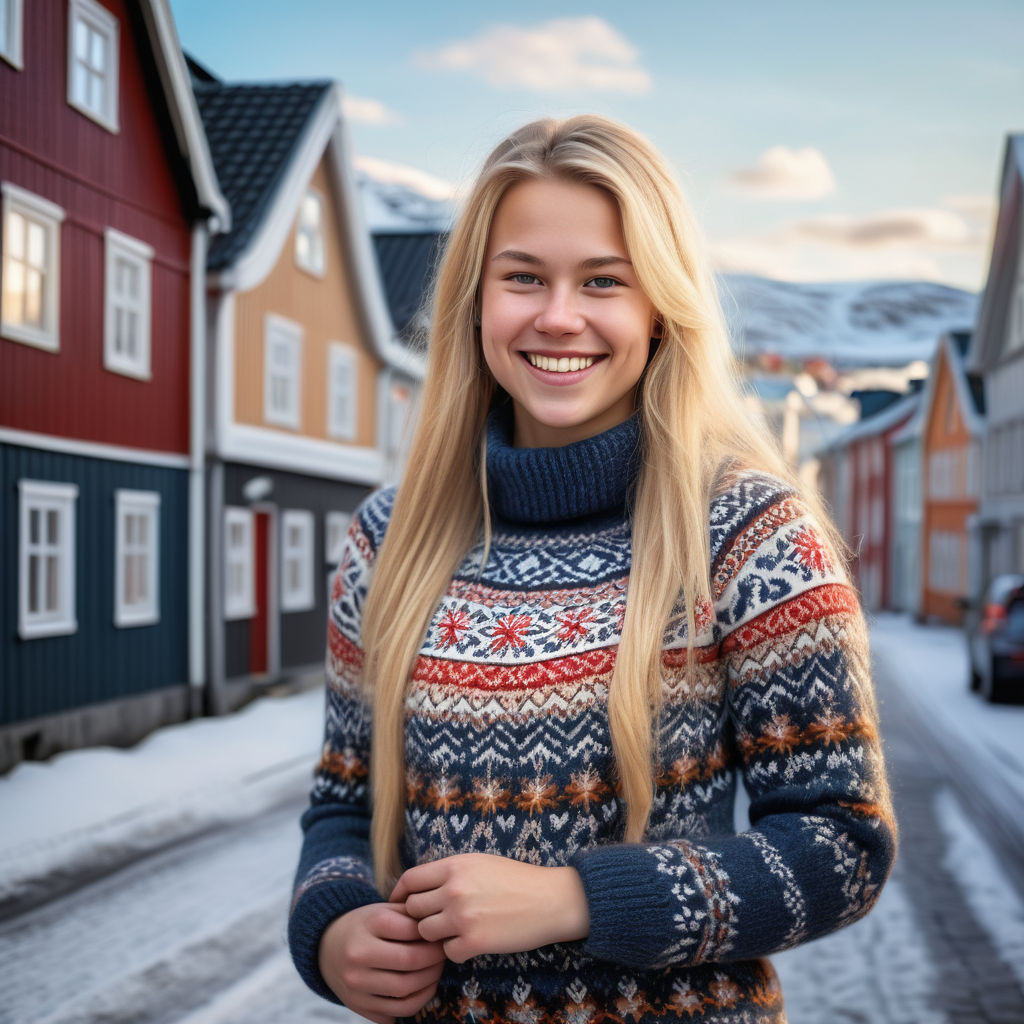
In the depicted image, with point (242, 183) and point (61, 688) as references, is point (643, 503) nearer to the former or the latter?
point (61, 688)

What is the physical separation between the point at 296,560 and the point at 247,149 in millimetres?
3613

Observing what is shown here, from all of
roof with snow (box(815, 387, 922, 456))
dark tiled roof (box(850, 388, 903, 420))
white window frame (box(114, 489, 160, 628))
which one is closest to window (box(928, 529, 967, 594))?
roof with snow (box(815, 387, 922, 456))

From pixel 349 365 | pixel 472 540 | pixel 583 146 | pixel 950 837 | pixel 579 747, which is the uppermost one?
pixel 349 365

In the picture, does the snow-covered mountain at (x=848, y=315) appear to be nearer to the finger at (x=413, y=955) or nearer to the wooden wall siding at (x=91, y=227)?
the wooden wall siding at (x=91, y=227)

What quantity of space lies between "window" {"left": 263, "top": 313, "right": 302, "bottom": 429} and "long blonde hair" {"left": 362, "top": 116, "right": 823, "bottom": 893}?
5.45 meters

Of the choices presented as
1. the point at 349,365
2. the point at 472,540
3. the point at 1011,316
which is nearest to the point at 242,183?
the point at 349,365

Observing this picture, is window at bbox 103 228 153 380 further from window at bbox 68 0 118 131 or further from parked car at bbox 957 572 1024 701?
parked car at bbox 957 572 1024 701

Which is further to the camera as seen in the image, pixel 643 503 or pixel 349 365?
pixel 349 365

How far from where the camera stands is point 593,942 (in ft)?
3.77

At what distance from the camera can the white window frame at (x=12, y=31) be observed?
10.5ft

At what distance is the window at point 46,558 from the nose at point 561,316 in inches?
105

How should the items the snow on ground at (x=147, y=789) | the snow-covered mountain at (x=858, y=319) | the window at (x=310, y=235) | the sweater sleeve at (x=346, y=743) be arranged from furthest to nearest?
1. the window at (x=310, y=235)
2. the snow-covered mountain at (x=858, y=319)
3. the snow on ground at (x=147, y=789)
4. the sweater sleeve at (x=346, y=743)

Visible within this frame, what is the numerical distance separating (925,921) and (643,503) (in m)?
3.46

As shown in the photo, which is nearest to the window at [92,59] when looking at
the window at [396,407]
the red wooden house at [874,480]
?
the window at [396,407]
